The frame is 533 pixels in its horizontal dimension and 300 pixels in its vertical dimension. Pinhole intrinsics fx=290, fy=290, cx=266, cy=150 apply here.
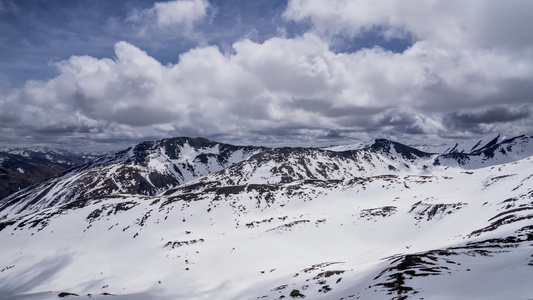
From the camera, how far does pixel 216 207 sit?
139375 mm

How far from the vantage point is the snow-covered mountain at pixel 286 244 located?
33.9m

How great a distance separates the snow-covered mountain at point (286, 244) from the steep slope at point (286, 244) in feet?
1.20

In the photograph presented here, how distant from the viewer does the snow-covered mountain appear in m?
33.9

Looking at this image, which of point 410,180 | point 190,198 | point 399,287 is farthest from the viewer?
point 410,180

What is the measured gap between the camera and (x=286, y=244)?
9288 cm

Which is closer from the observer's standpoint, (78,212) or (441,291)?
(441,291)

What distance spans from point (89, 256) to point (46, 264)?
14.7 m

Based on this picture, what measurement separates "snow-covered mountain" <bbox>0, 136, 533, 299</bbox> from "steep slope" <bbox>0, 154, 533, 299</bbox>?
366 millimetres

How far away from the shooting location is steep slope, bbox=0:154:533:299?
3400cm

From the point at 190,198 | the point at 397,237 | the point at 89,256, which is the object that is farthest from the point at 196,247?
the point at 397,237

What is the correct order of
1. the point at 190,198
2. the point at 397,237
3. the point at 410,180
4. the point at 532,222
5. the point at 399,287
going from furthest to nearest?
the point at 410,180
the point at 190,198
the point at 397,237
the point at 532,222
the point at 399,287

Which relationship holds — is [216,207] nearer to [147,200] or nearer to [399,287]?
[147,200]

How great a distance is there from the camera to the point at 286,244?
9288cm

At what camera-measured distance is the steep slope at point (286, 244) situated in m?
34.0
